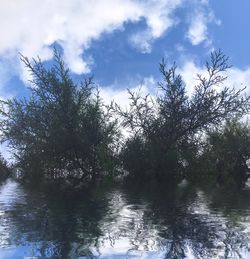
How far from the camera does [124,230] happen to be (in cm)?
477

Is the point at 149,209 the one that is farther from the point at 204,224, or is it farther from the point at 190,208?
the point at 204,224

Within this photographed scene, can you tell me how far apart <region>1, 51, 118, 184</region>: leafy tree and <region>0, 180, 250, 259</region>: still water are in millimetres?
10626

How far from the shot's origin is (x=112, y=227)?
195 inches

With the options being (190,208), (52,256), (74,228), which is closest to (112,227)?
(74,228)

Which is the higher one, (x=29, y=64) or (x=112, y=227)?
(x=29, y=64)

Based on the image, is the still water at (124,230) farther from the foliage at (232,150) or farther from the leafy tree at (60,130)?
the foliage at (232,150)

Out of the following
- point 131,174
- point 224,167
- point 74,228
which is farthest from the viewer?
point 224,167

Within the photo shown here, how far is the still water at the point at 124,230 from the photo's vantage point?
369cm

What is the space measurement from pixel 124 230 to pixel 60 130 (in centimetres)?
1306

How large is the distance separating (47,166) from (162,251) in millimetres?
15286

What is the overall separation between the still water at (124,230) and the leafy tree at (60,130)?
10626 mm

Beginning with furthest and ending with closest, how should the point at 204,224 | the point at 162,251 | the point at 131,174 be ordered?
1. the point at 131,174
2. the point at 204,224
3. the point at 162,251

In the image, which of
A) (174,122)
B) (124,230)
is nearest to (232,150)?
(174,122)

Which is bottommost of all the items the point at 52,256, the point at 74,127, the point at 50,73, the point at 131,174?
the point at 52,256
